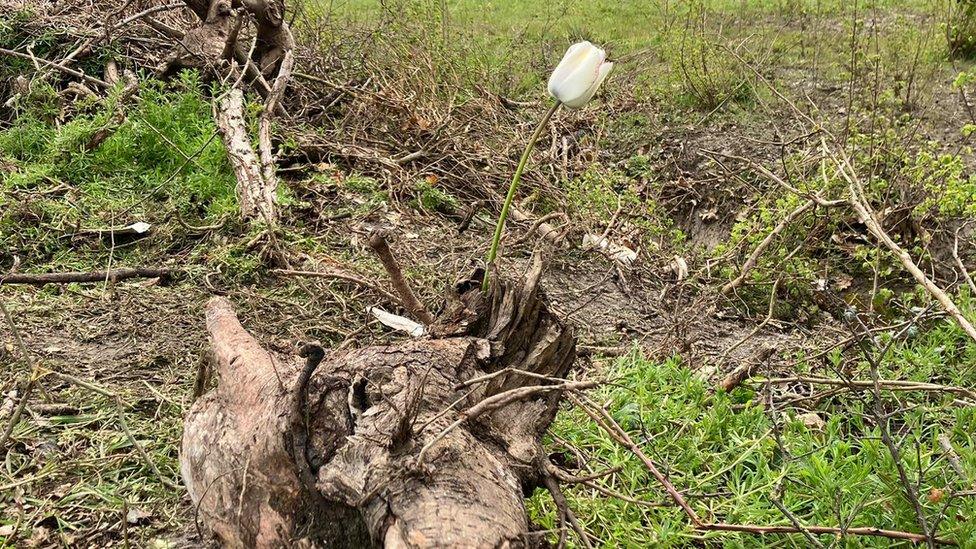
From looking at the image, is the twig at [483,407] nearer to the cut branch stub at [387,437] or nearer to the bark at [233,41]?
the cut branch stub at [387,437]

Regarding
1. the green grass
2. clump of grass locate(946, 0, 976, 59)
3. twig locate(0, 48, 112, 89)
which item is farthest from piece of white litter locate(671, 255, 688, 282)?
twig locate(0, 48, 112, 89)

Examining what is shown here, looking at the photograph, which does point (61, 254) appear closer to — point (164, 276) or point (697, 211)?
point (164, 276)

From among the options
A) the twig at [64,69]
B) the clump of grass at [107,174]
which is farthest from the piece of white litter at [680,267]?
the twig at [64,69]

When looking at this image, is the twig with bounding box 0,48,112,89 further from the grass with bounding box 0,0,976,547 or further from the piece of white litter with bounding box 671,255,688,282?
the piece of white litter with bounding box 671,255,688,282

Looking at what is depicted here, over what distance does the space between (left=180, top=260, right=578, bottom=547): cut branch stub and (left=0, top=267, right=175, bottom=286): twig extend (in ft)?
4.37

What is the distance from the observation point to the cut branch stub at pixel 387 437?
1514mm

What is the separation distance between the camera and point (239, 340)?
223 centimetres

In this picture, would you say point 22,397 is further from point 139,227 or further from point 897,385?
point 897,385

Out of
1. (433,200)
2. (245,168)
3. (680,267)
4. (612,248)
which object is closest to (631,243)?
(612,248)

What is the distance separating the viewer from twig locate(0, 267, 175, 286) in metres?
3.16

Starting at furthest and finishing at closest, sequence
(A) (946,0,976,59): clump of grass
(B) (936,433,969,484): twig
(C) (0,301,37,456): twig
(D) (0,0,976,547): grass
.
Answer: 1. (A) (946,0,976,59): clump of grass
2. (D) (0,0,976,547): grass
3. (B) (936,433,969,484): twig
4. (C) (0,301,37,456): twig

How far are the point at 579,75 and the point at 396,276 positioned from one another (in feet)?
2.92

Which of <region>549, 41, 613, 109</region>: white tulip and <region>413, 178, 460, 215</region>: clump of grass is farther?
<region>413, 178, 460, 215</region>: clump of grass

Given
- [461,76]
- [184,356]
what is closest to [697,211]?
[461,76]
